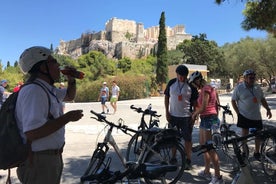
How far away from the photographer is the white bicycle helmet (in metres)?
2.56

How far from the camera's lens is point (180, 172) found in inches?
211

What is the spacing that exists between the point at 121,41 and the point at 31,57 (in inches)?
4568

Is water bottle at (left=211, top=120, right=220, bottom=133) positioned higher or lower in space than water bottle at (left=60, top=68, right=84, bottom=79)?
lower

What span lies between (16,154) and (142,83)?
30738 mm

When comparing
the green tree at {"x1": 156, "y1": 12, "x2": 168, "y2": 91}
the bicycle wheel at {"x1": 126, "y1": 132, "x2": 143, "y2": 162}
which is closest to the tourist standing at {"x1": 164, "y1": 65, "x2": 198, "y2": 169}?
the bicycle wheel at {"x1": 126, "y1": 132, "x2": 143, "y2": 162}

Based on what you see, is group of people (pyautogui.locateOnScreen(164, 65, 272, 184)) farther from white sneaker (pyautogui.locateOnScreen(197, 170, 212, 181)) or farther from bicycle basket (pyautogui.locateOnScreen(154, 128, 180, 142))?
bicycle basket (pyautogui.locateOnScreen(154, 128, 180, 142))

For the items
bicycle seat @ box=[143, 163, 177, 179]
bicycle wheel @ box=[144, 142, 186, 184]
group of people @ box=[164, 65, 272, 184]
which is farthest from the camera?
group of people @ box=[164, 65, 272, 184]

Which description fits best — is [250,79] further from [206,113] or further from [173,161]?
[173,161]

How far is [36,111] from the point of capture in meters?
2.34

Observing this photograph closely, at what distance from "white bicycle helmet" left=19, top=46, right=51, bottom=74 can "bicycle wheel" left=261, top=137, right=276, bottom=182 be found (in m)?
3.90

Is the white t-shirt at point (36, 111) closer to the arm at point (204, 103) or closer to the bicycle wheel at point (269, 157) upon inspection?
the arm at point (204, 103)

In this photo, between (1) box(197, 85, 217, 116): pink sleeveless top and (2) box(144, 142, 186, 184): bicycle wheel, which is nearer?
(2) box(144, 142, 186, 184): bicycle wheel

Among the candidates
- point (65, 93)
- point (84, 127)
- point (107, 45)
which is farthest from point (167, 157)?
point (107, 45)

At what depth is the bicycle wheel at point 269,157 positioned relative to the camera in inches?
208
